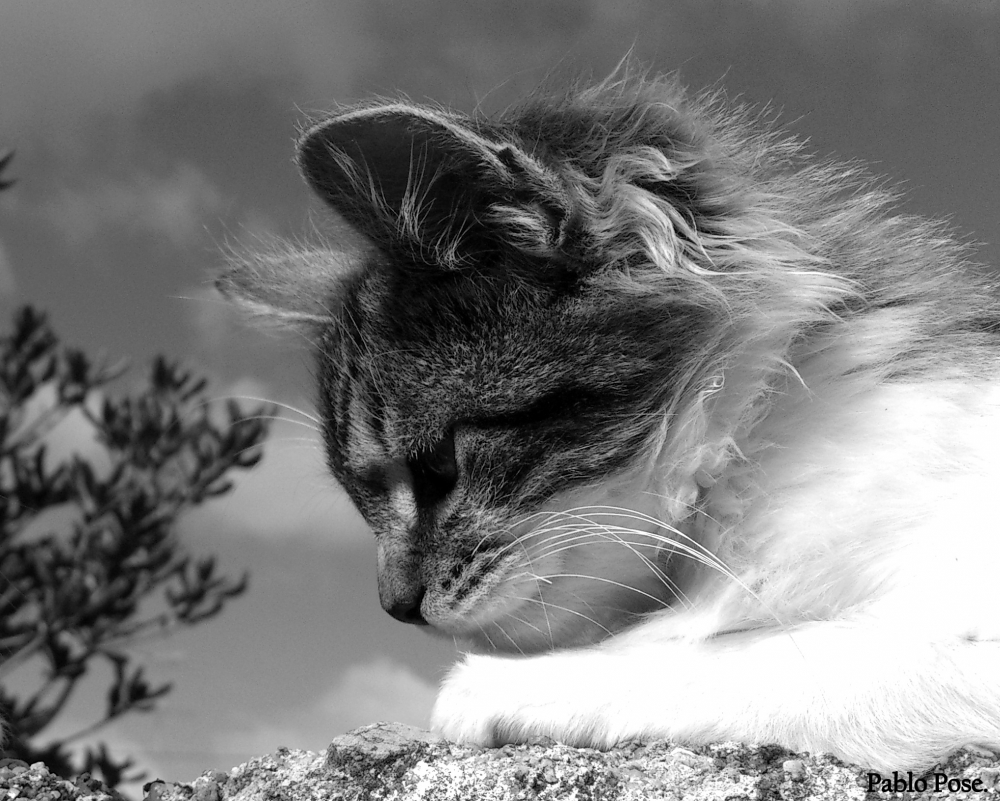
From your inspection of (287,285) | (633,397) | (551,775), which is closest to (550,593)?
(633,397)

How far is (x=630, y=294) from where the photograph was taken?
204 cm

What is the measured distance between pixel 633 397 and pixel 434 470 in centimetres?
45

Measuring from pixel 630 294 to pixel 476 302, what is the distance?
335 mm

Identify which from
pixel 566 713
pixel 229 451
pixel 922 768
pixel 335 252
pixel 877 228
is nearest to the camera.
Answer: pixel 922 768

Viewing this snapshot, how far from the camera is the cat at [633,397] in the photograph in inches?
76.7

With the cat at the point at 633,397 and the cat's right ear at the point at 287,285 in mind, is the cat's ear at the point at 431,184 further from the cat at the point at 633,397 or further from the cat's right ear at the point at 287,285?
the cat's right ear at the point at 287,285

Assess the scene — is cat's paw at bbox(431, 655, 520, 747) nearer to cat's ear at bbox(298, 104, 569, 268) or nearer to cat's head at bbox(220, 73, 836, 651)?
cat's head at bbox(220, 73, 836, 651)

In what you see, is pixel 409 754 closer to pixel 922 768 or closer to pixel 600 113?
pixel 922 768

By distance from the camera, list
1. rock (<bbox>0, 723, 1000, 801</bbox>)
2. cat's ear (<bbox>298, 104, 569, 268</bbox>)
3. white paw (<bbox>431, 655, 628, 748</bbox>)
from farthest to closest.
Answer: cat's ear (<bbox>298, 104, 569, 268</bbox>) → white paw (<bbox>431, 655, 628, 748</bbox>) → rock (<bbox>0, 723, 1000, 801</bbox>)

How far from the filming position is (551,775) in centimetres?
149

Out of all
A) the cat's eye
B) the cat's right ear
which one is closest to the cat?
the cat's eye

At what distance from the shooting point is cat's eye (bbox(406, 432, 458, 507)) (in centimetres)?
211

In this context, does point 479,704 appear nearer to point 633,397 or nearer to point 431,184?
point 633,397

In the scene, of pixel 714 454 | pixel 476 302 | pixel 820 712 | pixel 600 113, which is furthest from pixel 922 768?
pixel 600 113
